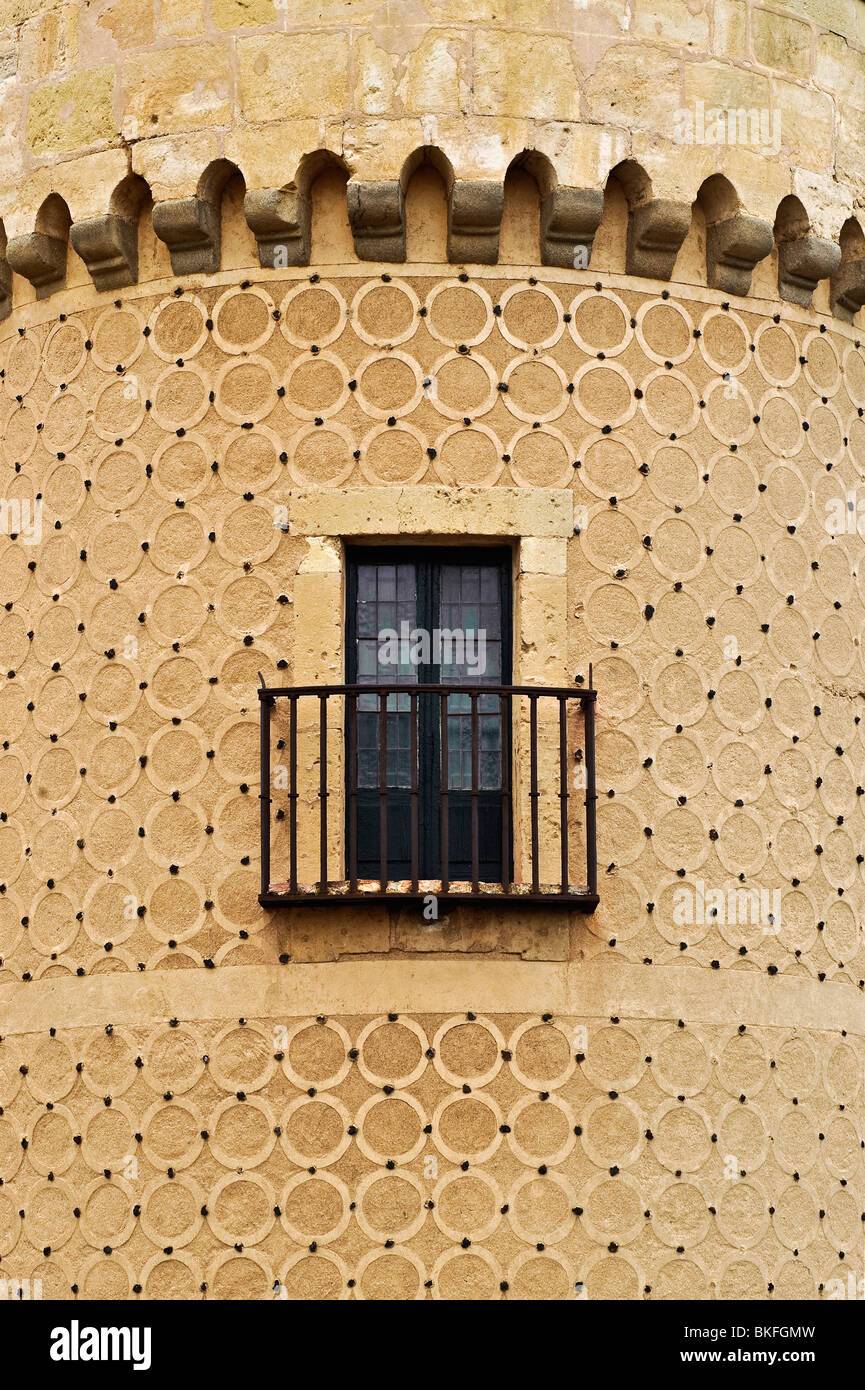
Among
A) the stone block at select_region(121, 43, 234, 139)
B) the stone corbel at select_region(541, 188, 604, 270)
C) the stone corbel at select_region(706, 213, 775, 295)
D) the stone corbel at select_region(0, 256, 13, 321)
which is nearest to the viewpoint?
the stone corbel at select_region(541, 188, 604, 270)

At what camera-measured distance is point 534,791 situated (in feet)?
65.2

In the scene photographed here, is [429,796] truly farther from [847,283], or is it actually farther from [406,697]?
[847,283]

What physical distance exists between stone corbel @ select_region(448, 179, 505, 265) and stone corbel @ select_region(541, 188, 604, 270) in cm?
33

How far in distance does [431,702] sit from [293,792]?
1.13m

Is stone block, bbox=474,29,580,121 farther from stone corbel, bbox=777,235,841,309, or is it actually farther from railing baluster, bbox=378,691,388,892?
railing baluster, bbox=378,691,388,892

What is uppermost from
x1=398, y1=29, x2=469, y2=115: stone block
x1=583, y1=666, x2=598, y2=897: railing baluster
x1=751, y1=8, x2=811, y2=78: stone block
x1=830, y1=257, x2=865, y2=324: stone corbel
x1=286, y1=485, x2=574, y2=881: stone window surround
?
x1=751, y1=8, x2=811, y2=78: stone block

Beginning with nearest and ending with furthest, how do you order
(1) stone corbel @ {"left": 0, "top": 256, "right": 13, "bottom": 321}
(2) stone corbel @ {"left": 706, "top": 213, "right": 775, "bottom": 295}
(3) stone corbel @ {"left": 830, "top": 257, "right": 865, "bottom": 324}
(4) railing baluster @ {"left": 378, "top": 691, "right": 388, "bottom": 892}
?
(4) railing baluster @ {"left": 378, "top": 691, "right": 388, "bottom": 892} < (2) stone corbel @ {"left": 706, "top": 213, "right": 775, "bottom": 295} < (3) stone corbel @ {"left": 830, "top": 257, "right": 865, "bottom": 324} < (1) stone corbel @ {"left": 0, "top": 256, "right": 13, "bottom": 321}

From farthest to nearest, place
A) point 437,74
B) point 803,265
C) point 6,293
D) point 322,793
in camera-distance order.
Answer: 1. point 6,293
2. point 803,265
3. point 437,74
4. point 322,793

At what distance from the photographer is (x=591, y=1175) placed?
19594mm

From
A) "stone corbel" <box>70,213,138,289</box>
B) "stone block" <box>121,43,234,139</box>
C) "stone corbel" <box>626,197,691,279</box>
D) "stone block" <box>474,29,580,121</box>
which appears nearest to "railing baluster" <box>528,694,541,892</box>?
"stone corbel" <box>626,197,691,279</box>

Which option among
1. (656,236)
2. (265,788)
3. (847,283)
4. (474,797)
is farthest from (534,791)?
(847,283)

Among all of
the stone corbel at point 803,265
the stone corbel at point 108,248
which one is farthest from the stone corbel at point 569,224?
the stone corbel at point 108,248

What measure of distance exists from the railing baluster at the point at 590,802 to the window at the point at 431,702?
517 mm

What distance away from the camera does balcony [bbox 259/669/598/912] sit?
19719 mm
